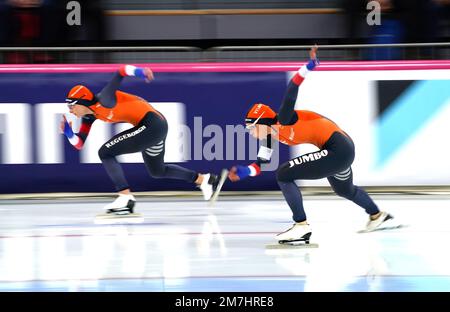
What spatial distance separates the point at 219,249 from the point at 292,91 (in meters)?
1.40

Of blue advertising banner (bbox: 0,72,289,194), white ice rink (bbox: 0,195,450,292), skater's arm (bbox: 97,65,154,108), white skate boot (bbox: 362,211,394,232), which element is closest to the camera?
white ice rink (bbox: 0,195,450,292)

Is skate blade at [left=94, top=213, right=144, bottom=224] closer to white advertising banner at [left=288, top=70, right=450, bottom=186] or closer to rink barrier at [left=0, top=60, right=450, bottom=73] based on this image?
rink barrier at [left=0, top=60, right=450, bottom=73]

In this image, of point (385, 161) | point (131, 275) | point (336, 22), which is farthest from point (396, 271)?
point (336, 22)

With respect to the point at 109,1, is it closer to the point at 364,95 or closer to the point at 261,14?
the point at 261,14

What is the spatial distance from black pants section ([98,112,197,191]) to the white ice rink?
49 centimetres

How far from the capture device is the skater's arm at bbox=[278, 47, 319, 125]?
723 cm

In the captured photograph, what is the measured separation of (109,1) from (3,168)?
7.71 feet

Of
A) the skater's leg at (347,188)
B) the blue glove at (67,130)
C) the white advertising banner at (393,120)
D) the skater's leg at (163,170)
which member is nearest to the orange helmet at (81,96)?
the blue glove at (67,130)

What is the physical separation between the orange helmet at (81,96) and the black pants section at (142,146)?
1.72 ft

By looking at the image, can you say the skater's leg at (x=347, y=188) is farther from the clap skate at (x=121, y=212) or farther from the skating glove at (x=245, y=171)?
the clap skate at (x=121, y=212)

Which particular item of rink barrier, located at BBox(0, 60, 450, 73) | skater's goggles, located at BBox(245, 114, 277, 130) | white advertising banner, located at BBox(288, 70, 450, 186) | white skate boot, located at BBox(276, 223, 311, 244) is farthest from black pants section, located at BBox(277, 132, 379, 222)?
rink barrier, located at BBox(0, 60, 450, 73)

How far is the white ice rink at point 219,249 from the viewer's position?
6.23 meters
